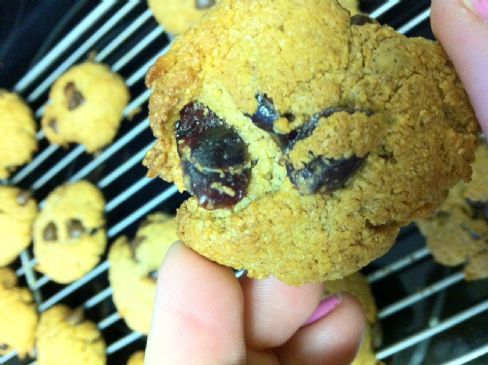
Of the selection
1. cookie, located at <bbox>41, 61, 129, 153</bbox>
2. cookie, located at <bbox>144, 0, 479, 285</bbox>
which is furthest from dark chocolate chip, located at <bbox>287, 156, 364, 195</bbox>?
cookie, located at <bbox>41, 61, 129, 153</bbox>

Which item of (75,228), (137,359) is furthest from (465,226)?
(75,228)

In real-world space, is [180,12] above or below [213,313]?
above

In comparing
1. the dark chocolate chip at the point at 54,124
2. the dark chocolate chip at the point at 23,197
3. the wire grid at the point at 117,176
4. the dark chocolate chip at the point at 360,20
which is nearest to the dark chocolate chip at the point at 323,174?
the dark chocolate chip at the point at 360,20

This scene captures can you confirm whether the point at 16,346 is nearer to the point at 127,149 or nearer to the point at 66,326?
the point at 66,326

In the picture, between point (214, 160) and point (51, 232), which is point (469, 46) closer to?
point (214, 160)

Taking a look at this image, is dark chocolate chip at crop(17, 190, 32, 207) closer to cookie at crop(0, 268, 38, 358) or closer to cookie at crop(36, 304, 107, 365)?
cookie at crop(0, 268, 38, 358)

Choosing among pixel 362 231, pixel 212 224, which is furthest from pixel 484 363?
pixel 212 224

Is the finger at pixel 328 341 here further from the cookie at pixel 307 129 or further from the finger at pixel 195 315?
the cookie at pixel 307 129
